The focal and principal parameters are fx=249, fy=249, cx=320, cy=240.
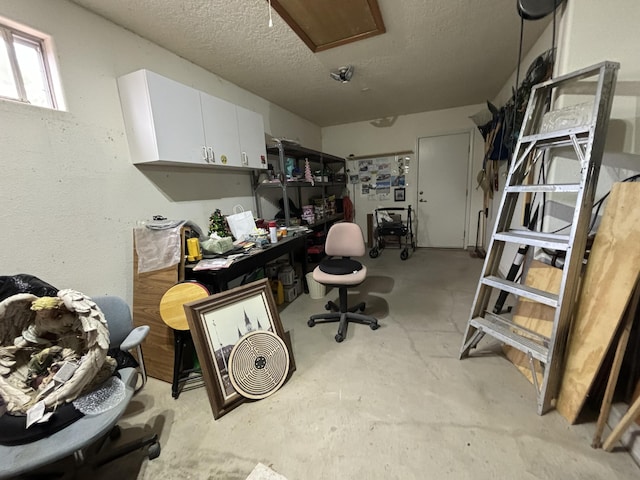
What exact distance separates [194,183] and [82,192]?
879 mm

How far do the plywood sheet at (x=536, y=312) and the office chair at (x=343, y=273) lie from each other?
40.3 inches

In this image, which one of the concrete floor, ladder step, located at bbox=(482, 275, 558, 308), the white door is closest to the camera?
the concrete floor

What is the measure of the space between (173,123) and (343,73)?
1.82 metres

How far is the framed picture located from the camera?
59.1 inches

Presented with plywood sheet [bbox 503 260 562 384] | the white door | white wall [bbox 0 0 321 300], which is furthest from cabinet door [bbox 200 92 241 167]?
the white door

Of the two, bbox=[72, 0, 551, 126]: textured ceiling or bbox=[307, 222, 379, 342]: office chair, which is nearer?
bbox=[72, 0, 551, 126]: textured ceiling

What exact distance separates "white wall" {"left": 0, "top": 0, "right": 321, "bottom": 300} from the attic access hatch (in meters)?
1.21

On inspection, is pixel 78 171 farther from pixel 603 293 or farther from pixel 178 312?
pixel 603 293

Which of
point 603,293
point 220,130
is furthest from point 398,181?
point 603,293

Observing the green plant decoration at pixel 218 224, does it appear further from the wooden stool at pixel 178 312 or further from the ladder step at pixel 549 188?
the ladder step at pixel 549 188

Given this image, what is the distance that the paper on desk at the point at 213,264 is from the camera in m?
1.83

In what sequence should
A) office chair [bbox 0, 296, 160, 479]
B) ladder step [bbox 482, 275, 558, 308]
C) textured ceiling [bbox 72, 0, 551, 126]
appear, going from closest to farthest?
office chair [bbox 0, 296, 160, 479] → ladder step [bbox 482, 275, 558, 308] → textured ceiling [bbox 72, 0, 551, 126]

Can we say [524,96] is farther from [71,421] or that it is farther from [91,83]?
[71,421]

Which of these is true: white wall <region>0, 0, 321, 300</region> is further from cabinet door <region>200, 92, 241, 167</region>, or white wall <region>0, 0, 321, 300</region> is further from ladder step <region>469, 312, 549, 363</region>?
ladder step <region>469, 312, 549, 363</region>
